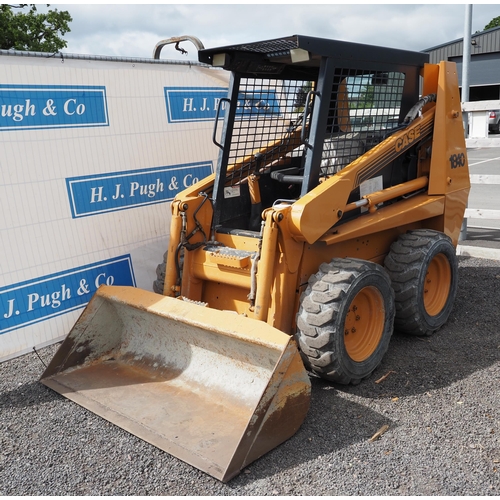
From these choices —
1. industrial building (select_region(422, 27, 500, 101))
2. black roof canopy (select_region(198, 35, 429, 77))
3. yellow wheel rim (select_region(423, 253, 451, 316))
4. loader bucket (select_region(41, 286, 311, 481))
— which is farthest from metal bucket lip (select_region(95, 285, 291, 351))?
industrial building (select_region(422, 27, 500, 101))

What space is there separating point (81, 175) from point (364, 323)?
291 cm

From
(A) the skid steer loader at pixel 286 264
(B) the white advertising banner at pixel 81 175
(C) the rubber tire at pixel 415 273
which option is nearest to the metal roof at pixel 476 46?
(B) the white advertising banner at pixel 81 175

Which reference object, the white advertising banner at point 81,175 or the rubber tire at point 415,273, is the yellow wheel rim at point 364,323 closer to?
the rubber tire at point 415,273

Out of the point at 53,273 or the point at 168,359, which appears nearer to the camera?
the point at 168,359

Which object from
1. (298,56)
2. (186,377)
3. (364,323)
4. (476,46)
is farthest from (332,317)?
(476,46)

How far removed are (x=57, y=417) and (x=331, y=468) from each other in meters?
1.85

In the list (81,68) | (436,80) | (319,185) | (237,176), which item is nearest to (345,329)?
(319,185)

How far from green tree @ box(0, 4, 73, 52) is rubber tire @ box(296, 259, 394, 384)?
16637mm

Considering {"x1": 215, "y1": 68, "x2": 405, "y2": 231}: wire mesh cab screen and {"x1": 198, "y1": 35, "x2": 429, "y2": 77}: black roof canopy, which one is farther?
{"x1": 215, "y1": 68, "x2": 405, "y2": 231}: wire mesh cab screen

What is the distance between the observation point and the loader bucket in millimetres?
3275

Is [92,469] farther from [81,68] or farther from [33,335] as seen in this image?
[81,68]

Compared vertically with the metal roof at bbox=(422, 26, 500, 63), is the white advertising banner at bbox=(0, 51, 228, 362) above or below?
below

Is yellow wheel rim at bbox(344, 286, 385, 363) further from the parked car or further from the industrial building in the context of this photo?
the industrial building

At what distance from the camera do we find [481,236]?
8.27 meters
